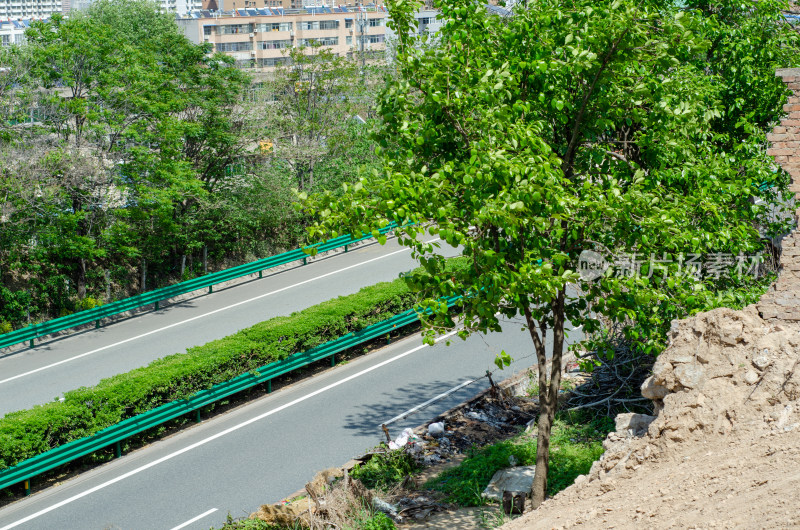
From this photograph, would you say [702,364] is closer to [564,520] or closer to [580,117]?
[564,520]

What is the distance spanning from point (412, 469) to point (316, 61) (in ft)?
75.1

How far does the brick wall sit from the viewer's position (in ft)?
30.6

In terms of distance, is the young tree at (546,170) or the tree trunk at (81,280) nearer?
the young tree at (546,170)

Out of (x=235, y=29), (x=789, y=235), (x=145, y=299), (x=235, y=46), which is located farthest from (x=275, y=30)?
(x=789, y=235)

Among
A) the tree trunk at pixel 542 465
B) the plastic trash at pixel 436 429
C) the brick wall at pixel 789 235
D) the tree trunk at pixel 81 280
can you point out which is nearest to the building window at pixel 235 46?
Result: the tree trunk at pixel 81 280

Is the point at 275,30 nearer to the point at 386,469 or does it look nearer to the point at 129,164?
the point at 129,164

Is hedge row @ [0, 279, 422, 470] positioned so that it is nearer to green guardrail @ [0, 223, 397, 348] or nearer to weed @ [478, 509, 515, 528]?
green guardrail @ [0, 223, 397, 348]

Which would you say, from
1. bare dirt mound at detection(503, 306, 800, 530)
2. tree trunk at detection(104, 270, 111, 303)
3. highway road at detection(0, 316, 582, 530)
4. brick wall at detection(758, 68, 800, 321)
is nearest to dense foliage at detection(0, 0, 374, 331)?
tree trunk at detection(104, 270, 111, 303)

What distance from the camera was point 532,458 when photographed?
43.3ft

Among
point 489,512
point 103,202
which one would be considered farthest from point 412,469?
point 103,202

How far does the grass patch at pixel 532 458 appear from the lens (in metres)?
12.4

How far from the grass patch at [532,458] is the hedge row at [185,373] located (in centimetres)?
627

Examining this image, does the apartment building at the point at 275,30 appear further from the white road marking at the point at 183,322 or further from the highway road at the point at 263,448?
the highway road at the point at 263,448

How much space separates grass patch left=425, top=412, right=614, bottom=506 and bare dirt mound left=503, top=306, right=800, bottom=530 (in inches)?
114
